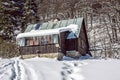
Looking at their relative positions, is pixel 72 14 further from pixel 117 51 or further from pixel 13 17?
pixel 117 51

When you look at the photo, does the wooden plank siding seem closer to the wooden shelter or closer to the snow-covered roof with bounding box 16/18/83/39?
the wooden shelter

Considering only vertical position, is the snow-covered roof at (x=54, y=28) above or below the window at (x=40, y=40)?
above

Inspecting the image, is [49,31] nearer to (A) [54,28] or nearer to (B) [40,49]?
(B) [40,49]

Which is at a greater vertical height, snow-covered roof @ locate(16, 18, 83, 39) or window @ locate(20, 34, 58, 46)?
snow-covered roof @ locate(16, 18, 83, 39)

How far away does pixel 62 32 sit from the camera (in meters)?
36.3

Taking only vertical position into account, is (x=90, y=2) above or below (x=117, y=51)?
above

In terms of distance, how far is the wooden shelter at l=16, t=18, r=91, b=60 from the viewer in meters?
34.9

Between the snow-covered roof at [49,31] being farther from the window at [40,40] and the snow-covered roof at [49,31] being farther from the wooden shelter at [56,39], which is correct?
the window at [40,40]

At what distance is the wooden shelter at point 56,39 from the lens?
3488 cm

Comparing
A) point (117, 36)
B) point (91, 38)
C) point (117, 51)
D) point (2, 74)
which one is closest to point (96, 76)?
point (2, 74)

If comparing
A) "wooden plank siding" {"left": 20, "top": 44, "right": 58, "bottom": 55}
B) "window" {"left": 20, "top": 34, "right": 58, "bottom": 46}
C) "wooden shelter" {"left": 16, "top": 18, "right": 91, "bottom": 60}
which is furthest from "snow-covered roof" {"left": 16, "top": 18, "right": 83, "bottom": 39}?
"wooden plank siding" {"left": 20, "top": 44, "right": 58, "bottom": 55}

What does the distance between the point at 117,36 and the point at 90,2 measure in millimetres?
9607

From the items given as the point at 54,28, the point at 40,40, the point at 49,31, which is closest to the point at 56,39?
the point at 49,31

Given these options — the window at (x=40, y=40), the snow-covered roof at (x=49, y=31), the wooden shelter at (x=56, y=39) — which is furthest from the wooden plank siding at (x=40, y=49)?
the snow-covered roof at (x=49, y=31)
